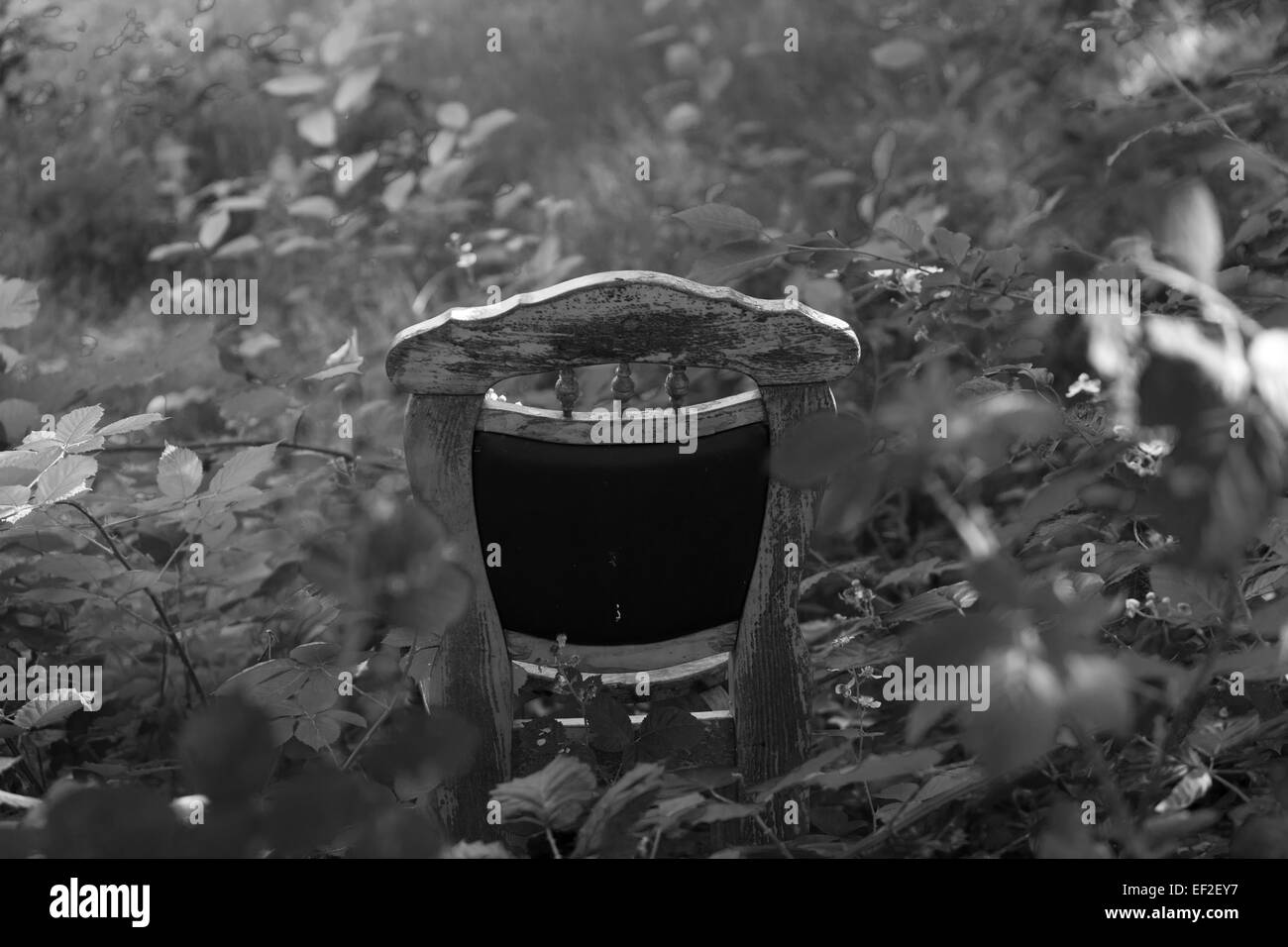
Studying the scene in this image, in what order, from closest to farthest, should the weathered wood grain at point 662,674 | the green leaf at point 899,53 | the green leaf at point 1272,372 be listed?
1. the green leaf at point 1272,372
2. the weathered wood grain at point 662,674
3. the green leaf at point 899,53

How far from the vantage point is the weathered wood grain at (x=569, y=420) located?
136 centimetres

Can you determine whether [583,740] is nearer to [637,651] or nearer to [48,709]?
[637,651]

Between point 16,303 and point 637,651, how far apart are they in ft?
4.00

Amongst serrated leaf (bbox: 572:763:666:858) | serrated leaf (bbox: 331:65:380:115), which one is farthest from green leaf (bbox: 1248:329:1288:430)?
serrated leaf (bbox: 331:65:380:115)

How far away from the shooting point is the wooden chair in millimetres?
1244

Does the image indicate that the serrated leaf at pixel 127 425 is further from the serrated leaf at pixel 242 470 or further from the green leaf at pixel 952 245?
the green leaf at pixel 952 245

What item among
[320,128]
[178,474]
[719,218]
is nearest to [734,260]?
[719,218]

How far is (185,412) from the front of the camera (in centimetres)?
252

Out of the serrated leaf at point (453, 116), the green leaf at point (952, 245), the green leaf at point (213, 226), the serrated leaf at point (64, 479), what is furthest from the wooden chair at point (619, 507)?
the green leaf at point (213, 226)

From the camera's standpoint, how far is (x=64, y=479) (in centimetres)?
138

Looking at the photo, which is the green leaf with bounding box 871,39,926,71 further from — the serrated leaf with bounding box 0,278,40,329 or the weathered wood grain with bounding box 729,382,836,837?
the weathered wood grain with bounding box 729,382,836,837

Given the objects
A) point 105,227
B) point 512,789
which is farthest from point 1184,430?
point 105,227

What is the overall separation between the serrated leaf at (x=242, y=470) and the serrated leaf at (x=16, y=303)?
587 mm
